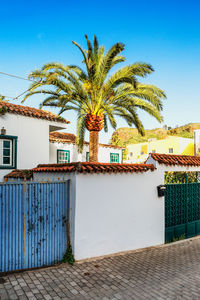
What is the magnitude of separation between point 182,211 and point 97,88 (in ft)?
20.9

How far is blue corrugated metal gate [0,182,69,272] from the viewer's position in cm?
558

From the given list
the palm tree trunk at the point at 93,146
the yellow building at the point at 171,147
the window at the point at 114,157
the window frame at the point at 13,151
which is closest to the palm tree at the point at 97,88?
the palm tree trunk at the point at 93,146

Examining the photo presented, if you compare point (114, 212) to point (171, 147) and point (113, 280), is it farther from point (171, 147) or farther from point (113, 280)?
point (171, 147)

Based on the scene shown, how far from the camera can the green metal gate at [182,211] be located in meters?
8.73

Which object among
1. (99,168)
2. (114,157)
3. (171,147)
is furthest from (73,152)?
(171,147)

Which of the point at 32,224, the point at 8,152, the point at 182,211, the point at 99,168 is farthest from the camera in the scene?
the point at 8,152

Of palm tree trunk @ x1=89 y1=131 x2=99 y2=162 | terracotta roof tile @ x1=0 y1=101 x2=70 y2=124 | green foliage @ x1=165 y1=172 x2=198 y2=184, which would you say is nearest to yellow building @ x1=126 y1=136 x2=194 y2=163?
terracotta roof tile @ x1=0 y1=101 x2=70 y2=124

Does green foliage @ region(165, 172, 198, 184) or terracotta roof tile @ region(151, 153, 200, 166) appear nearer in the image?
terracotta roof tile @ region(151, 153, 200, 166)

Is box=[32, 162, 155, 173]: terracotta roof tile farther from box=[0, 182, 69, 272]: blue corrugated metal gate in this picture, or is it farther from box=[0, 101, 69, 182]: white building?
box=[0, 101, 69, 182]: white building

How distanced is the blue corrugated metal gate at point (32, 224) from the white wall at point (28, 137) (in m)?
5.31

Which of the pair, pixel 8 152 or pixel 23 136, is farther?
pixel 23 136

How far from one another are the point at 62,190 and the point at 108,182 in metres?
1.44

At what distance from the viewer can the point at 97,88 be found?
10.4 m

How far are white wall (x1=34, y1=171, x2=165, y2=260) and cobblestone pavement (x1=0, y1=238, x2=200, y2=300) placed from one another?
21.1 inches
